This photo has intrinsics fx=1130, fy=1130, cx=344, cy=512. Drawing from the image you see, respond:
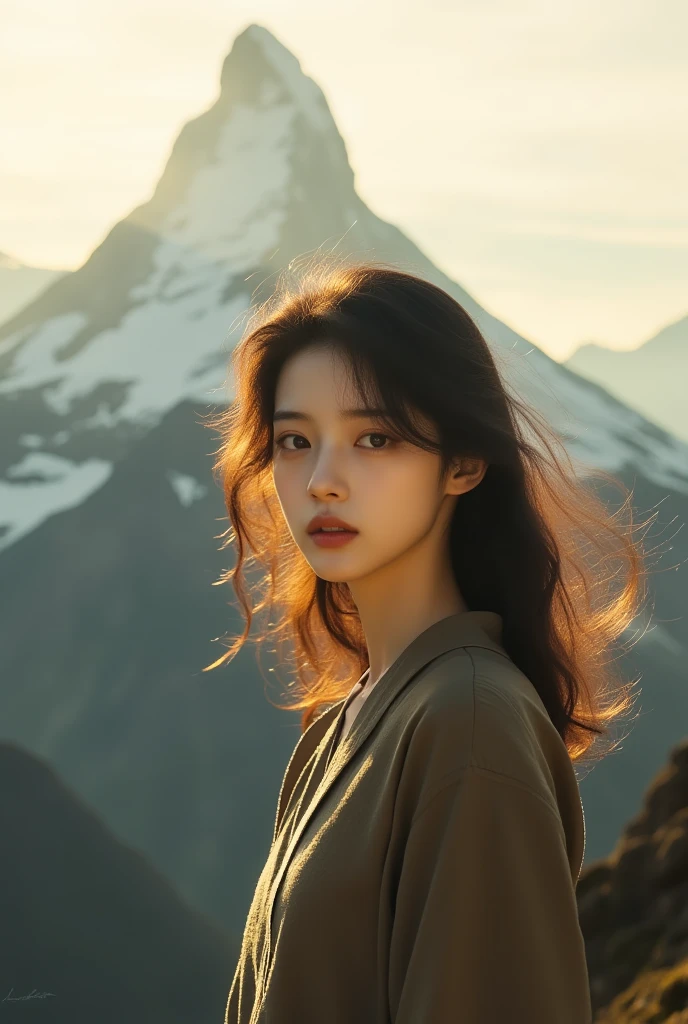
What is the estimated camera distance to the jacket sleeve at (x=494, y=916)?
121cm

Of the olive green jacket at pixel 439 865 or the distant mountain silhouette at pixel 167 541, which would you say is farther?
the distant mountain silhouette at pixel 167 541

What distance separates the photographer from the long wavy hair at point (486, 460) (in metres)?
1.72

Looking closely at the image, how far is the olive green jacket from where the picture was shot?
3.99 feet

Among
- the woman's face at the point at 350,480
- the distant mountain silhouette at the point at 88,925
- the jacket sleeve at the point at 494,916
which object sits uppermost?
the woman's face at the point at 350,480

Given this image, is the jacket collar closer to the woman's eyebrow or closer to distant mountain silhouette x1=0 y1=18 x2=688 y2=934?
the woman's eyebrow

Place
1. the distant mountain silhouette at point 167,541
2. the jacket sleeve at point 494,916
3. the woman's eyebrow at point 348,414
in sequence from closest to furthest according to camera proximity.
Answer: the jacket sleeve at point 494,916 < the woman's eyebrow at point 348,414 < the distant mountain silhouette at point 167,541

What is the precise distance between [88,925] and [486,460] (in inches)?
379

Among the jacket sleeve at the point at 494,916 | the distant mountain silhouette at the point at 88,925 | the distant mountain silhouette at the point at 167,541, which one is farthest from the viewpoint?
the distant mountain silhouette at the point at 167,541

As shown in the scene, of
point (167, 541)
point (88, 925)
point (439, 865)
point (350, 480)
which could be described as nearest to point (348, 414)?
point (350, 480)

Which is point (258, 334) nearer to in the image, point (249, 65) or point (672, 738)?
point (672, 738)

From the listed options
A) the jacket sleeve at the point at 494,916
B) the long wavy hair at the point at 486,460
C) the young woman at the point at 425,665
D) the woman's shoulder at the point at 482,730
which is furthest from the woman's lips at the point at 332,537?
the jacket sleeve at the point at 494,916

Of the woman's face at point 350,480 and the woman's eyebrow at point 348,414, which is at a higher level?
the woman's eyebrow at point 348,414

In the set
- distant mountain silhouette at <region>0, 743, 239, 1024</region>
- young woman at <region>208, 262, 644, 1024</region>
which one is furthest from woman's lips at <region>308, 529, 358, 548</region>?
distant mountain silhouette at <region>0, 743, 239, 1024</region>

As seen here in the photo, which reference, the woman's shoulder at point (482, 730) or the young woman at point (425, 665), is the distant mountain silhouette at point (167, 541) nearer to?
the young woman at point (425, 665)
